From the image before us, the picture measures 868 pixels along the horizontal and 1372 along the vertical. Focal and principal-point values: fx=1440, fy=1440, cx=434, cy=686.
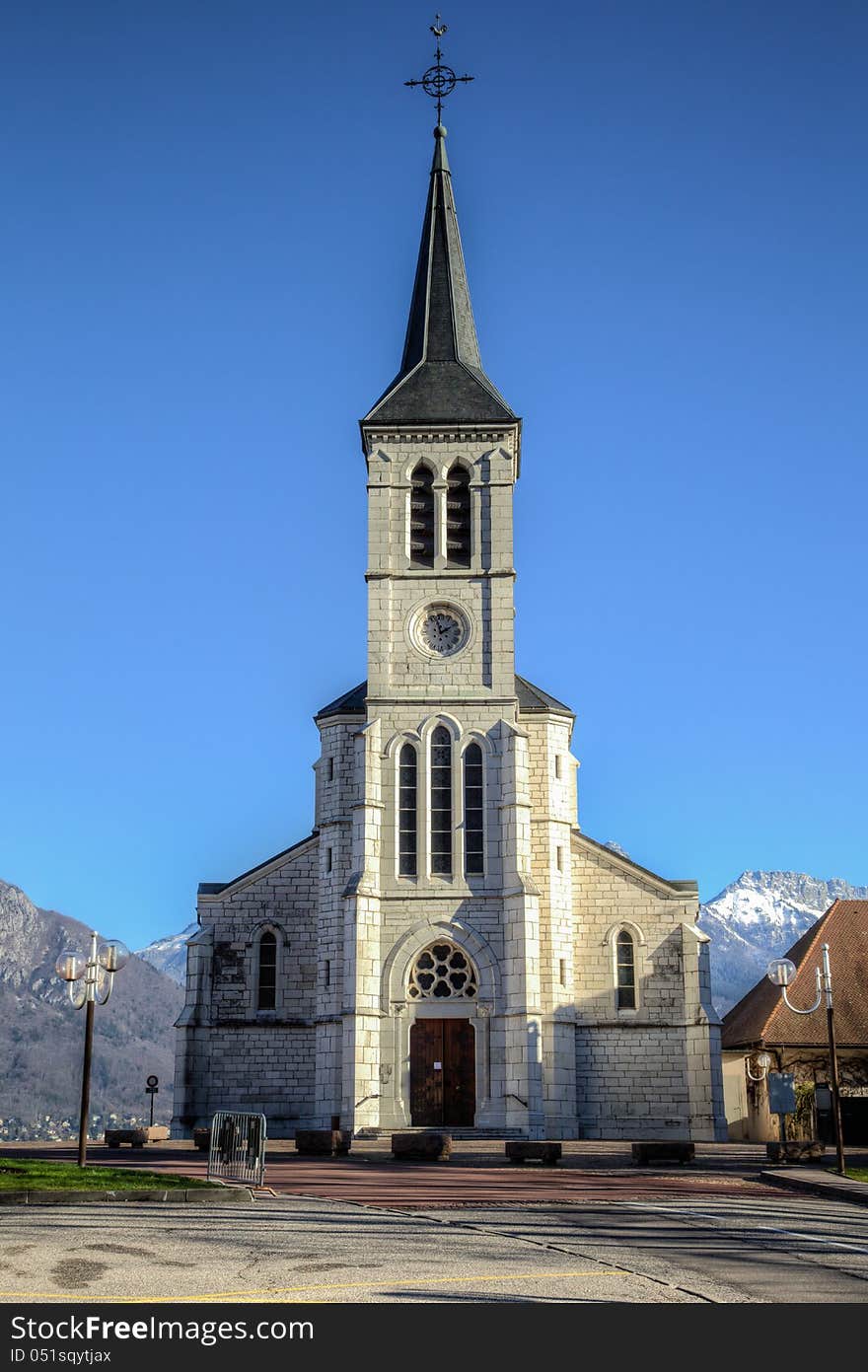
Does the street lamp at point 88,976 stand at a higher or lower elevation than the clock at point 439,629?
lower

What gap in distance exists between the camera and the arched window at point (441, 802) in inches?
1586

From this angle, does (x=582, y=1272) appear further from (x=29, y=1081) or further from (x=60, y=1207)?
(x=29, y=1081)

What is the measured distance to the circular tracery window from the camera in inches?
1543

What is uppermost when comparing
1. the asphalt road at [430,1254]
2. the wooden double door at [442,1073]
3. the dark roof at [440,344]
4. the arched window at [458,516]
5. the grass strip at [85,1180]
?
the dark roof at [440,344]

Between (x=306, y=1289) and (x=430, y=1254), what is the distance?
2687mm

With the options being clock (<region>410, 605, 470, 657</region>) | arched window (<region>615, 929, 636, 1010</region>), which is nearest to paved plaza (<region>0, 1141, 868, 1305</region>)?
arched window (<region>615, 929, 636, 1010</region>)

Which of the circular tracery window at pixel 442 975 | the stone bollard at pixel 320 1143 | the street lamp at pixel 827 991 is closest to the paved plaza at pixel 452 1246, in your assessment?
the street lamp at pixel 827 991

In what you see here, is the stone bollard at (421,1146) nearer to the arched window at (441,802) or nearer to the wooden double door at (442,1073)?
the wooden double door at (442,1073)

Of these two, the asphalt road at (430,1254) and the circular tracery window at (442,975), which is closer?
the asphalt road at (430,1254)

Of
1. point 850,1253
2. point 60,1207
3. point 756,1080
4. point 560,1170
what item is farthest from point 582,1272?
point 756,1080

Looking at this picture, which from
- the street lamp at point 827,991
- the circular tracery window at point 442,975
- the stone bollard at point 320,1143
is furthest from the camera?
the circular tracery window at point 442,975

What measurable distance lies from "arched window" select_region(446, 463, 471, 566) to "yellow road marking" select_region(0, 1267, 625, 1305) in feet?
104

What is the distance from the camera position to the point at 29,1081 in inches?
7849

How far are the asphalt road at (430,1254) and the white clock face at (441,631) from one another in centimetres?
2454
